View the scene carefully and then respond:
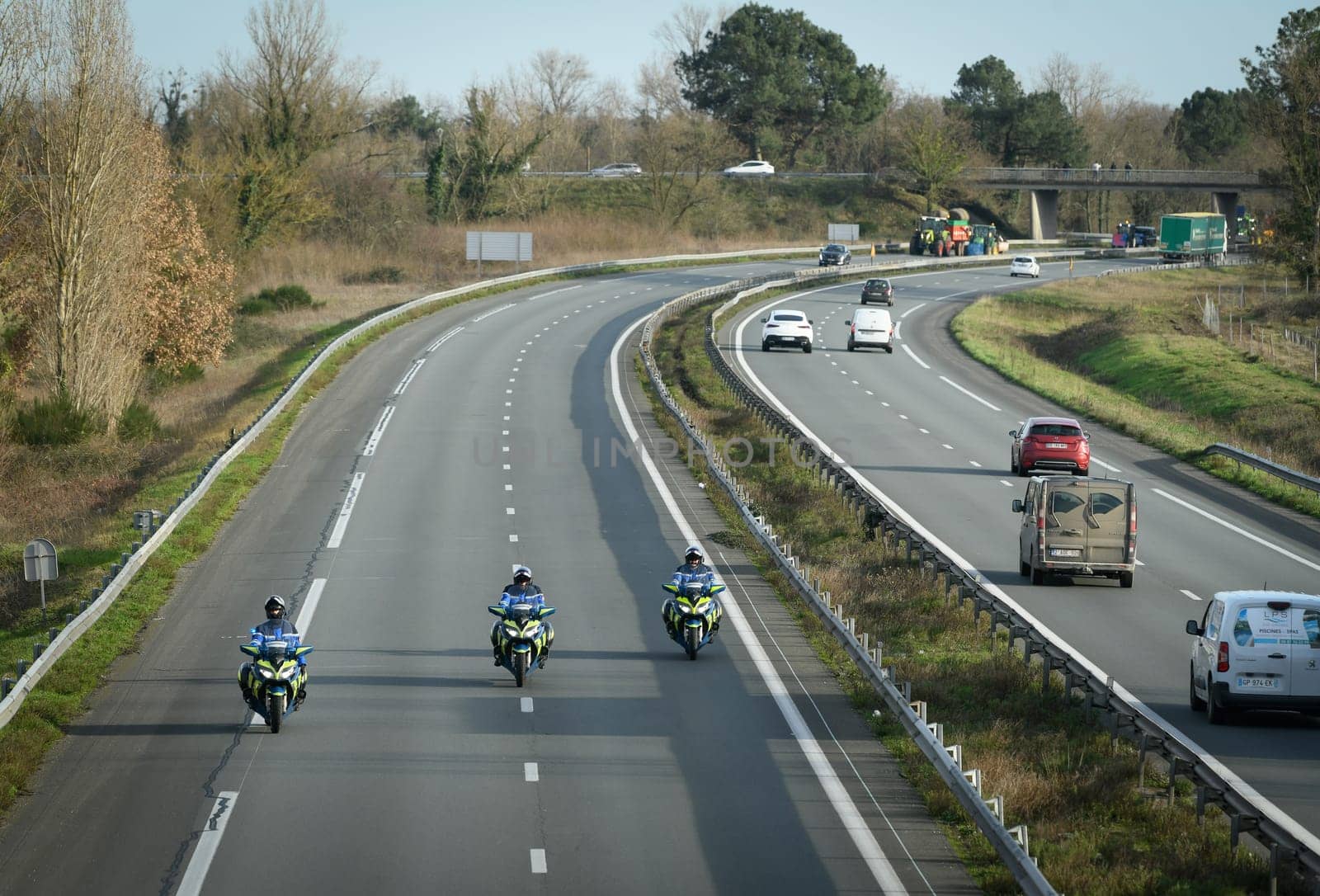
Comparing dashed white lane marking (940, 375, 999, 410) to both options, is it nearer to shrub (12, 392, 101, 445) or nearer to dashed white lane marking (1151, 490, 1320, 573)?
dashed white lane marking (1151, 490, 1320, 573)

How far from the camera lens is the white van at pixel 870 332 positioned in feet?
193

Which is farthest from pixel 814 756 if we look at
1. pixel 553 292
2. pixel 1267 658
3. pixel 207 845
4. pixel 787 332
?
pixel 553 292

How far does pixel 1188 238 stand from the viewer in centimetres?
10562

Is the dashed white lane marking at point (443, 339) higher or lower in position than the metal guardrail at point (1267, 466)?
higher

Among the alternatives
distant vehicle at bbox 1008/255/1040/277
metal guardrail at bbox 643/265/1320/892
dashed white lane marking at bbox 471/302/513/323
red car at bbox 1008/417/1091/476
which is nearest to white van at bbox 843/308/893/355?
dashed white lane marking at bbox 471/302/513/323

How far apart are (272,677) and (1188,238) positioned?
330ft

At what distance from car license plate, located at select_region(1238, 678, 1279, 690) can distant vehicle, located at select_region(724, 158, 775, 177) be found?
120567 millimetres

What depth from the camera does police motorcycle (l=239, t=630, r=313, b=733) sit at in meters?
15.9

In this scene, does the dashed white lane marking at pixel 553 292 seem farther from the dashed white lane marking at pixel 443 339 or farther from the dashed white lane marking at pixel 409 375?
the dashed white lane marking at pixel 409 375

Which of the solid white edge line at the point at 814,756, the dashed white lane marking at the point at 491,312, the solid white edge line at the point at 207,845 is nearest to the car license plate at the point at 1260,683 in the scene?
the solid white edge line at the point at 814,756

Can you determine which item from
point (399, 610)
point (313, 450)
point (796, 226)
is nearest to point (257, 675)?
point (399, 610)

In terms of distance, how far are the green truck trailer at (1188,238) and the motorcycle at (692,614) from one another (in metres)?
93.6

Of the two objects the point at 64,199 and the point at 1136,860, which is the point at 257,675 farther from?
the point at 64,199

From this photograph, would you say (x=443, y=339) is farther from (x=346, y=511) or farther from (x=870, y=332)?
(x=346, y=511)
